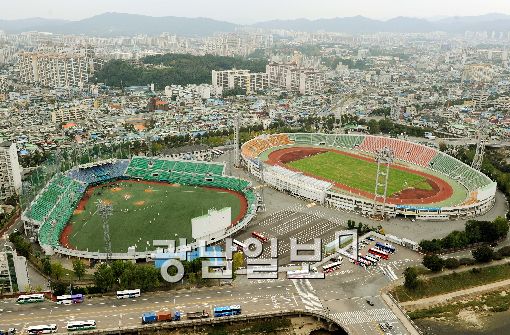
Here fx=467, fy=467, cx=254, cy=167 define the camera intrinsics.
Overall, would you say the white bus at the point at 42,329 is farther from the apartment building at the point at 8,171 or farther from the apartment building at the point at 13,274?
the apartment building at the point at 8,171

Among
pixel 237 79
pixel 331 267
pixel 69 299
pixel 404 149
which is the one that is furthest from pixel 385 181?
pixel 237 79

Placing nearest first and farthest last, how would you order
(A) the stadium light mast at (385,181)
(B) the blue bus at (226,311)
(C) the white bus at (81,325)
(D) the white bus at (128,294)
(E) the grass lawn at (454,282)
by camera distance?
(C) the white bus at (81,325)
(B) the blue bus at (226,311)
(D) the white bus at (128,294)
(E) the grass lawn at (454,282)
(A) the stadium light mast at (385,181)

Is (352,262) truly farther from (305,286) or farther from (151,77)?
(151,77)

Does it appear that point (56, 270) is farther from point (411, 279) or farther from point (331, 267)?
point (411, 279)

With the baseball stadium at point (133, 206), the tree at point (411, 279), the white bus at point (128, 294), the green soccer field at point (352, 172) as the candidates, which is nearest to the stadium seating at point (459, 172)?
the green soccer field at point (352, 172)

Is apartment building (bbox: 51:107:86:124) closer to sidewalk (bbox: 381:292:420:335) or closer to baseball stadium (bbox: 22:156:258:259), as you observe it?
baseball stadium (bbox: 22:156:258:259)

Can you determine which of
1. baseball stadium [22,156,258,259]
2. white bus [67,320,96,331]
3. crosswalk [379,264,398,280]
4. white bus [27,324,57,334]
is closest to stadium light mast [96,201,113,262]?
baseball stadium [22,156,258,259]
